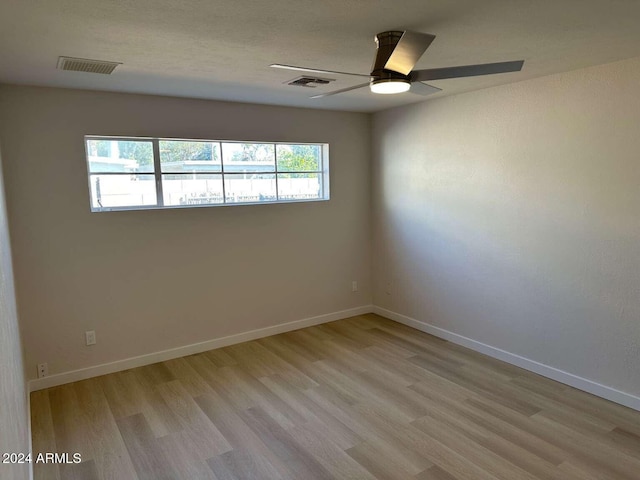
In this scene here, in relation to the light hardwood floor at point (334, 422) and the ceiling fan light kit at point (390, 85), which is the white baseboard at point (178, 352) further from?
the ceiling fan light kit at point (390, 85)

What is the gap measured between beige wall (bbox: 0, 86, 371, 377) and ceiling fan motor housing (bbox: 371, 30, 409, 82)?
2.23 metres

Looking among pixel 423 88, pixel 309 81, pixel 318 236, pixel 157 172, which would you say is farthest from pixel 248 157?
pixel 423 88

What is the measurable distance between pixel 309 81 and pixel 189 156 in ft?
4.80

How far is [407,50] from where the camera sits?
192 centimetres

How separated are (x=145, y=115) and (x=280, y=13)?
221 centimetres

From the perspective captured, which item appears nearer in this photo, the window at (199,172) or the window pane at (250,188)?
the window at (199,172)

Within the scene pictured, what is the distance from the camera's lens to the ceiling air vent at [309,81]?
3.13 meters

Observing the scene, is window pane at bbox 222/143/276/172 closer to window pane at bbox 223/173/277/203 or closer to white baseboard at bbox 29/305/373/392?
window pane at bbox 223/173/277/203

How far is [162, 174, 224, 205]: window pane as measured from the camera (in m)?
3.90

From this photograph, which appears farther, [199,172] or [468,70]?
[199,172]

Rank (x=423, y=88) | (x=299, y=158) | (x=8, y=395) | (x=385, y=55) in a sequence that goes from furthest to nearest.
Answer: (x=299, y=158), (x=423, y=88), (x=385, y=55), (x=8, y=395)

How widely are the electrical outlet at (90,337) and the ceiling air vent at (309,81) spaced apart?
8.77 ft

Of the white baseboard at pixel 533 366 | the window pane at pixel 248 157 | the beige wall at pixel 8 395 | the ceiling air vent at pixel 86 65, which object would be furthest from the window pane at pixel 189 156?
the white baseboard at pixel 533 366

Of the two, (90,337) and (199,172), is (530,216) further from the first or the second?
(90,337)
